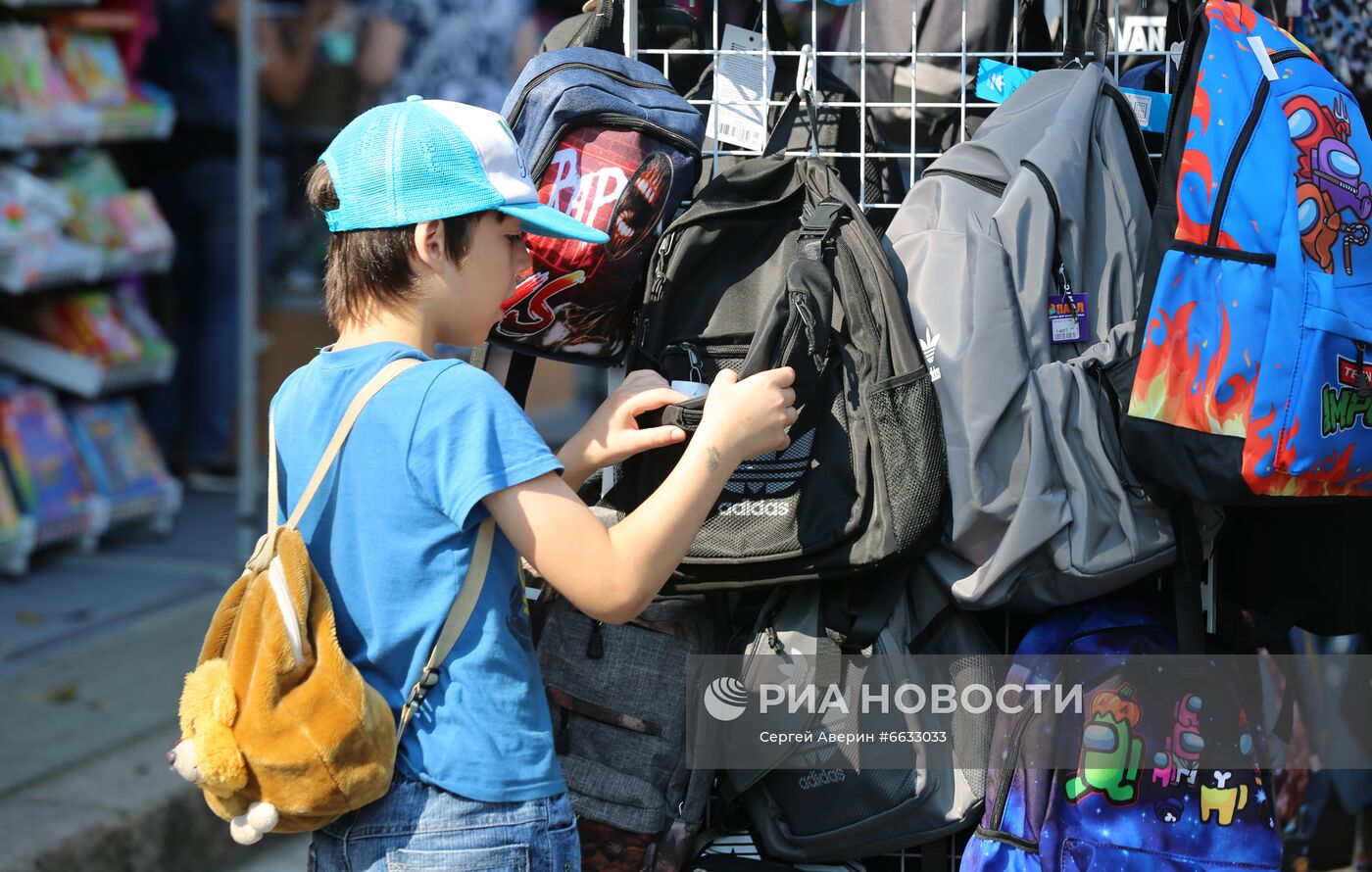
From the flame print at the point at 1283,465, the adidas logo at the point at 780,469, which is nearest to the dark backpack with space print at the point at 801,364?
the adidas logo at the point at 780,469

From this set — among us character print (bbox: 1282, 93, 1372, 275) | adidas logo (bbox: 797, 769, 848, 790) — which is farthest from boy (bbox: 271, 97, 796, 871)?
among us character print (bbox: 1282, 93, 1372, 275)

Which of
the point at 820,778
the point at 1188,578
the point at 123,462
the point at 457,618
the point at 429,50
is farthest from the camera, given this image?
the point at 429,50

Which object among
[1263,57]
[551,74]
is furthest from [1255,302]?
[551,74]

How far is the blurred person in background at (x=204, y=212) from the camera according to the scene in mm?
6461

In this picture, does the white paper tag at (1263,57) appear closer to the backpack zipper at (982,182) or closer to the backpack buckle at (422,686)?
the backpack zipper at (982,182)

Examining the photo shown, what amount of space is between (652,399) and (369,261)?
19.0 inches

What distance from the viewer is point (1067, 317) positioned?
7.79ft

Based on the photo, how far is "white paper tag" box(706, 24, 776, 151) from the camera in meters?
2.67

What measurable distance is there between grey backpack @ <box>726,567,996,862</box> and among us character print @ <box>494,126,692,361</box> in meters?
0.59

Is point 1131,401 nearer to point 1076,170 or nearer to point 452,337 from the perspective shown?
point 1076,170

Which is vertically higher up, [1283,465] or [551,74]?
[551,74]

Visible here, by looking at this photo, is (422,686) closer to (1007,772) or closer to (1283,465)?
(1007,772)

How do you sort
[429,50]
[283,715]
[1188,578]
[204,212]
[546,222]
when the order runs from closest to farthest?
[283,715] < [546,222] < [1188,578] < [204,212] < [429,50]

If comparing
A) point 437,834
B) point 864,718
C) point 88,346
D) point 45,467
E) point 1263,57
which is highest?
point 1263,57
